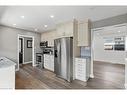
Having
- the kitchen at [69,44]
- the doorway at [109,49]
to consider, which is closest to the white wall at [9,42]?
the kitchen at [69,44]

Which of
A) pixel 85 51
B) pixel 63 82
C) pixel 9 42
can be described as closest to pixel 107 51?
pixel 85 51

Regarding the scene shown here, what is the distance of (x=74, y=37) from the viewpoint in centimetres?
349

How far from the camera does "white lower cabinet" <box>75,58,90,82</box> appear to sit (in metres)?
3.22

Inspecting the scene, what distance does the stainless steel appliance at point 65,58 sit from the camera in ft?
11.1

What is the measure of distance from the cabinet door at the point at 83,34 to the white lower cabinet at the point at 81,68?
2.04ft

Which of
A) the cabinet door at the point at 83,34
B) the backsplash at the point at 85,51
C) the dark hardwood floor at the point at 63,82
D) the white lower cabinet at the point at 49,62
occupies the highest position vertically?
the cabinet door at the point at 83,34

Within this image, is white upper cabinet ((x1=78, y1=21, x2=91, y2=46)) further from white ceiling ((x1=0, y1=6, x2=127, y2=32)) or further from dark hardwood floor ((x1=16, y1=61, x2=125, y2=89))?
dark hardwood floor ((x1=16, y1=61, x2=125, y2=89))

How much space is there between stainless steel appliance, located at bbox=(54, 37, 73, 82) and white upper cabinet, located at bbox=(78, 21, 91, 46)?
43 centimetres

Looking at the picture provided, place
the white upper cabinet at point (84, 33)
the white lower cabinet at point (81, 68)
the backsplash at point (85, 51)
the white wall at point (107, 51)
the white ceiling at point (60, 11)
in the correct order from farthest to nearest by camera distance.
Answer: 1. the white wall at point (107, 51)
2. the backsplash at point (85, 51)
3. the white upper cabinet at point (84, 33)
4. the white lower cabinet at point (81, 68)
5. the white ceiling at point (60, 11)

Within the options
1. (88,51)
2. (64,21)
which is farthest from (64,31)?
(88,51)

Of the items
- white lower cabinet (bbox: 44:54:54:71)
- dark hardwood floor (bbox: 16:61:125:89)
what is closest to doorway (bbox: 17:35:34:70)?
white lower cabinet (bbox: 44:54:54:71)

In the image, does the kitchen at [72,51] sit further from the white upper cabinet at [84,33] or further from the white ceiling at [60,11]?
the white ceiling at [60,11]

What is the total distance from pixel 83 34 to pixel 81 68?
4.11 feet
